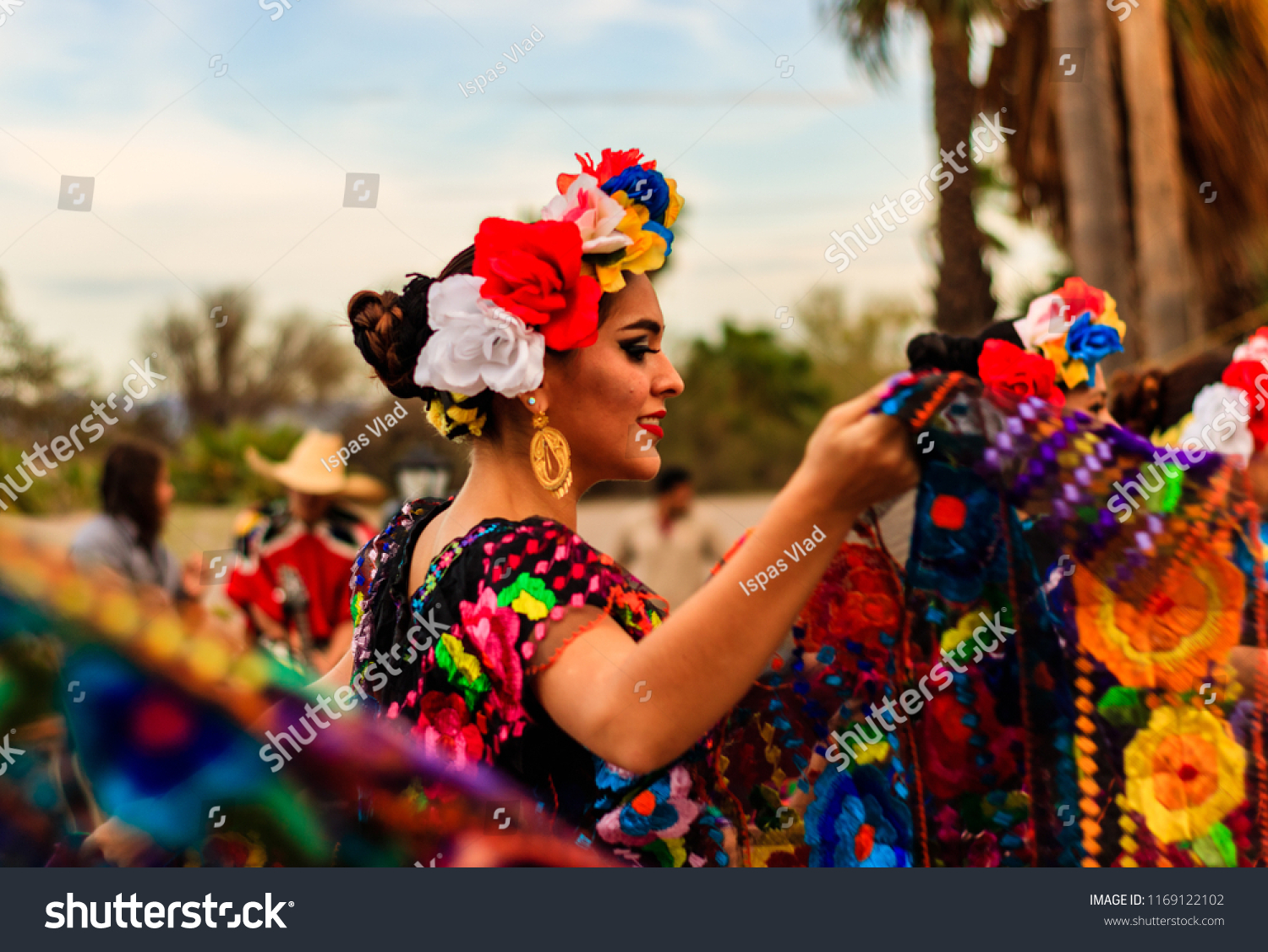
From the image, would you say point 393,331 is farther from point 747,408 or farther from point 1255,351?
point 747,408

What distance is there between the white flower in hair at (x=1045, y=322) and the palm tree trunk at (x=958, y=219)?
340 centimetres

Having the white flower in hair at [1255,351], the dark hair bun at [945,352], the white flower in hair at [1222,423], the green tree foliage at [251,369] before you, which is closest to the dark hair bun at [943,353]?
the dark hair bun at [945,352]

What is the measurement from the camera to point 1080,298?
2967mm

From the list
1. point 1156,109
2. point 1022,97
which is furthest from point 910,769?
point 1022,97

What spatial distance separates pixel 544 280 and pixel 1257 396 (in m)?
2.13

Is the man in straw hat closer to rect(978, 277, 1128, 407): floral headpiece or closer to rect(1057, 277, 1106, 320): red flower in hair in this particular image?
rect(978, 277, 1128, 407): floral headpiece

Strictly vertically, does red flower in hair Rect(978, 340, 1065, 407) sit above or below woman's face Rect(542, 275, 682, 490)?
above

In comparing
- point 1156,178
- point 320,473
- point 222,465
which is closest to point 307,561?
point 320,473

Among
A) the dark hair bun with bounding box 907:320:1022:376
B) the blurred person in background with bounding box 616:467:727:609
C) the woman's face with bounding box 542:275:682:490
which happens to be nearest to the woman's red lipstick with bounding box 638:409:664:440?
the woman's face with bounding box 542:275:682:490

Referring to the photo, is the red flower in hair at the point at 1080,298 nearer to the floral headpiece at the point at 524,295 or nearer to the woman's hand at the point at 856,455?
the floral headpiece at the point at 524,295

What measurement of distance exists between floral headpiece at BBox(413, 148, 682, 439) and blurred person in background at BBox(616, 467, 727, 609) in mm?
4277

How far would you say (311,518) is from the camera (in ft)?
16.5

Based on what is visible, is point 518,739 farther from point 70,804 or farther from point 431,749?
point 70,804

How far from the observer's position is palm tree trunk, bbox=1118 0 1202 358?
678cm
